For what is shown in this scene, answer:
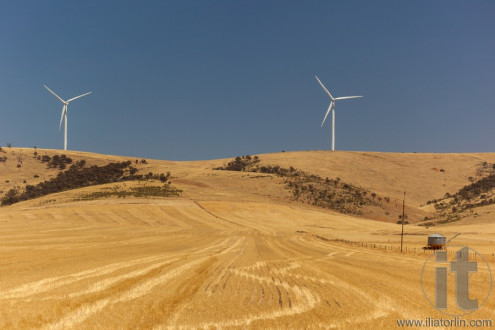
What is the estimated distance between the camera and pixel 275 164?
15075 centimetres

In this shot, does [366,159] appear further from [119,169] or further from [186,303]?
[186,303]

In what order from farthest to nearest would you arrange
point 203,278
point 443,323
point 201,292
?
point 203,278
point 201,292
point 443,323

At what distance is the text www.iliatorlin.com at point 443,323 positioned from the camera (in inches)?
525

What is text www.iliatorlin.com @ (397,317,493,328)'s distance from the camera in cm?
1334

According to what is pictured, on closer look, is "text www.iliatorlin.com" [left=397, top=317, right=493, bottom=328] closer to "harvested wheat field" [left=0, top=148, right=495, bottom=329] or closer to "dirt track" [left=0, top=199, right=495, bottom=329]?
"harvested wheat field" [left=0, top=148, right=495, bottom=329]

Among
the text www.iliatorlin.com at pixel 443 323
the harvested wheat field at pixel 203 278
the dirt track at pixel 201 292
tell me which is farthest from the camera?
the harvested wheat field at pixel 203 278

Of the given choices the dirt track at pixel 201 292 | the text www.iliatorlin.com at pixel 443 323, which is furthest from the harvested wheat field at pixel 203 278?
the text www.iliatorlin.com at pixel 443 323

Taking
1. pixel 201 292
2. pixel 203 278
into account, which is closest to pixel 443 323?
pixel 201 292

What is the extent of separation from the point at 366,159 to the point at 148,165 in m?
87.3

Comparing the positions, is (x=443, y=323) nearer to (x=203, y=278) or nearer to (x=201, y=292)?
(x=201, y=292)

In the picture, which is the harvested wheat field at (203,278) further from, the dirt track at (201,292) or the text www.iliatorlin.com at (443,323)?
the text www.iliatorlin.com at (443,323)

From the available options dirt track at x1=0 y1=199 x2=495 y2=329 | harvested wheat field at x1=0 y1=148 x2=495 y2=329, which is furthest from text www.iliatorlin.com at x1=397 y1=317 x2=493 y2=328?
dirt track at x1=0 y1=199 x2=495 y2=329

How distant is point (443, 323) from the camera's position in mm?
13531

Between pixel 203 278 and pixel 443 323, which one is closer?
pixel 443 323
